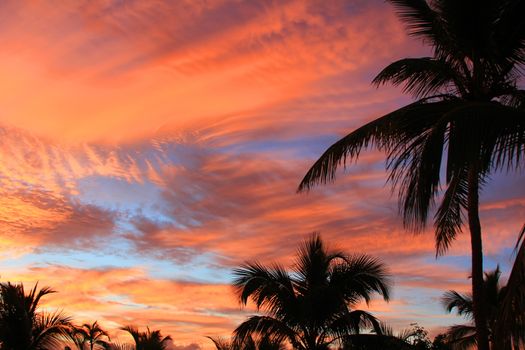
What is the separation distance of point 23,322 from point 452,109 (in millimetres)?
13549

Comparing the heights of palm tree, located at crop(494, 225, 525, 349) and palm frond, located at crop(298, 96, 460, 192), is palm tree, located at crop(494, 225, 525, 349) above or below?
below

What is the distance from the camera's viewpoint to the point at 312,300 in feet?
63.0

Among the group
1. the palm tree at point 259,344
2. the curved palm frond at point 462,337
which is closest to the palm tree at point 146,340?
the palm tree at point 259,344

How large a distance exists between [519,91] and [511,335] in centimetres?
605

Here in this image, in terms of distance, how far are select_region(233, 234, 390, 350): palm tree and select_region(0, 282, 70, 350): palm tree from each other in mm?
5831

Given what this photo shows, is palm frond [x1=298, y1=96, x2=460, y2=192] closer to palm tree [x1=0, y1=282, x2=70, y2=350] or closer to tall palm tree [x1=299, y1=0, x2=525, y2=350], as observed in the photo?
tall palm tree [x1=299, y1=0, x2=525, y2=350]

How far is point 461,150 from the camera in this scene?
8531 mm

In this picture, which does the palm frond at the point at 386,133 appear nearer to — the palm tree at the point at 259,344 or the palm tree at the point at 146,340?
the palm tree at the point at 259,344

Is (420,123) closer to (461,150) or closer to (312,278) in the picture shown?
(461,150)

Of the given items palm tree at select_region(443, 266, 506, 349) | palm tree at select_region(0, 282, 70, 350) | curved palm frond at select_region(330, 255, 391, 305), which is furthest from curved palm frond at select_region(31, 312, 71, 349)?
palm tree at select_region(443, 266, 506, 349)

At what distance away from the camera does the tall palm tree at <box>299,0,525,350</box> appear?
898 cm

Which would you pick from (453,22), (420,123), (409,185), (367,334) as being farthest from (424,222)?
(367,334)

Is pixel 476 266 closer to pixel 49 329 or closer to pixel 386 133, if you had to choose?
pixel 386 133

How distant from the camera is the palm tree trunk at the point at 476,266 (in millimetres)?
11031
